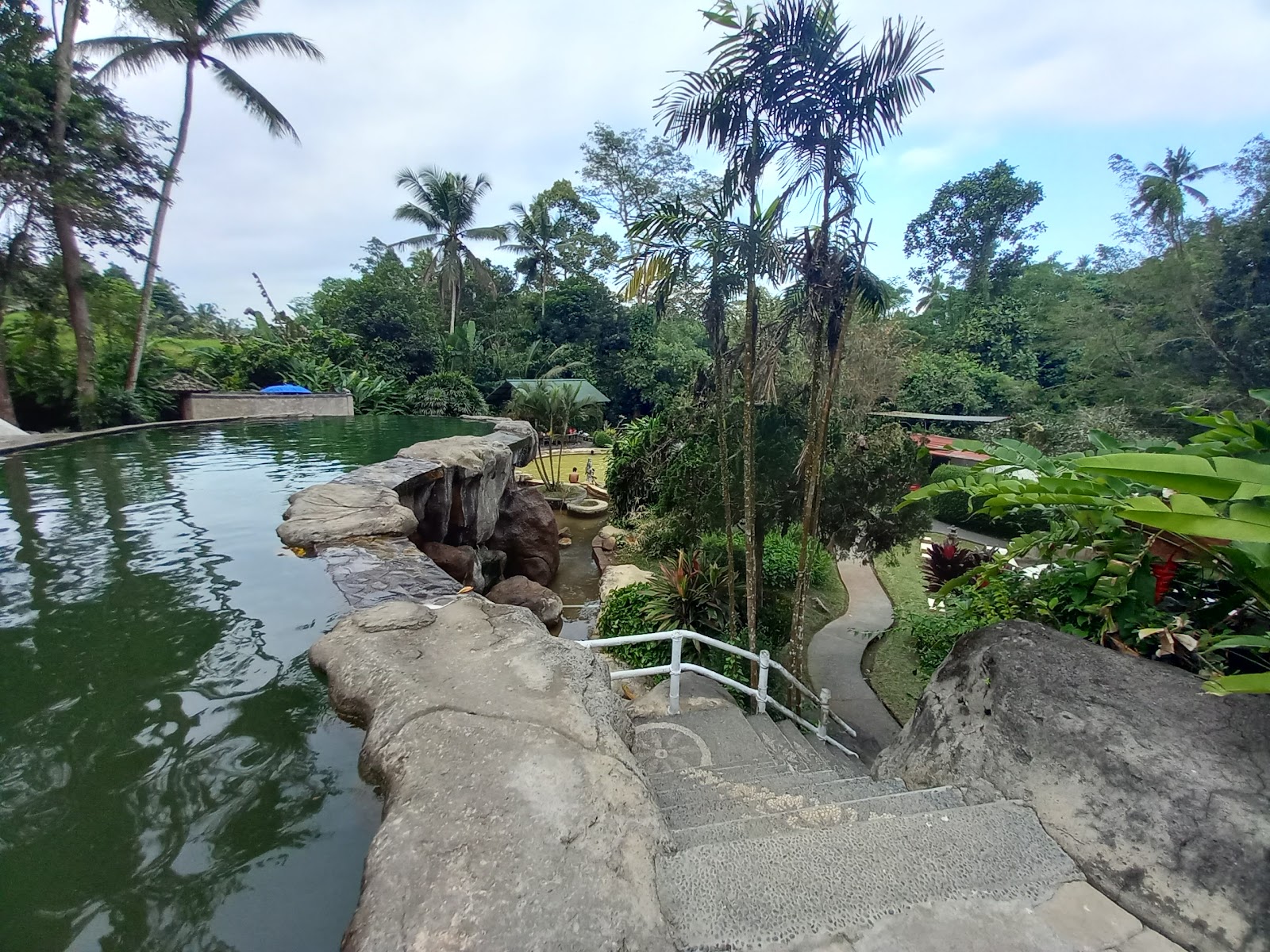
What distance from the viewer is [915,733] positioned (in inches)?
111

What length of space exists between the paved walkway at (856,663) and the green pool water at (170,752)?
15.6ft

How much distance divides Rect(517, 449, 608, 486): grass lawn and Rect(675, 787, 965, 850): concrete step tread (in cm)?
1497

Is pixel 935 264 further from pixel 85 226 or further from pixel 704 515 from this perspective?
pixel 85 226

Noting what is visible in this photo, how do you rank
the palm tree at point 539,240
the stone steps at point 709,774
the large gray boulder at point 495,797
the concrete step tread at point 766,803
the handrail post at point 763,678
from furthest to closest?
the palm tree at point 539,240
the handrail post at point 763,678
the stone steps at point 709,774
the concrete step tread at point 766,803
the large gray boulder at point 495,797

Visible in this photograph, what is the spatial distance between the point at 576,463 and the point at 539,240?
16.4 metres

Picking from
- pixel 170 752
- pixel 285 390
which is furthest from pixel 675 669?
pixel 285 390

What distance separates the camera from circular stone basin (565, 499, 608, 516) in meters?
15.2

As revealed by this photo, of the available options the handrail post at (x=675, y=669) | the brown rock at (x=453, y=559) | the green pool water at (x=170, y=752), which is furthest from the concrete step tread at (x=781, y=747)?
the brown rock at (x=453, y=559)

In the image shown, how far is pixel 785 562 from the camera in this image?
1049 centimetres

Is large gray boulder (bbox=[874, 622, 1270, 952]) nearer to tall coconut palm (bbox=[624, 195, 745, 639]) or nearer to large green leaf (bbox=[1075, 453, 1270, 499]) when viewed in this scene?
large green leaf (bbox=[1075, 453, 1270, 499])

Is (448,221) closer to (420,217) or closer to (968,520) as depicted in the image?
(420,217)

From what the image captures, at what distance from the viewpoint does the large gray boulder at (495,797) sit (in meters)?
1.14

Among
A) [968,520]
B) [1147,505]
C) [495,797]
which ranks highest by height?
[1147,505]

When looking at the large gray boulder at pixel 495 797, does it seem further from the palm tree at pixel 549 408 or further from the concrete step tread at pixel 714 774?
the palm tree at pixel 549 408
